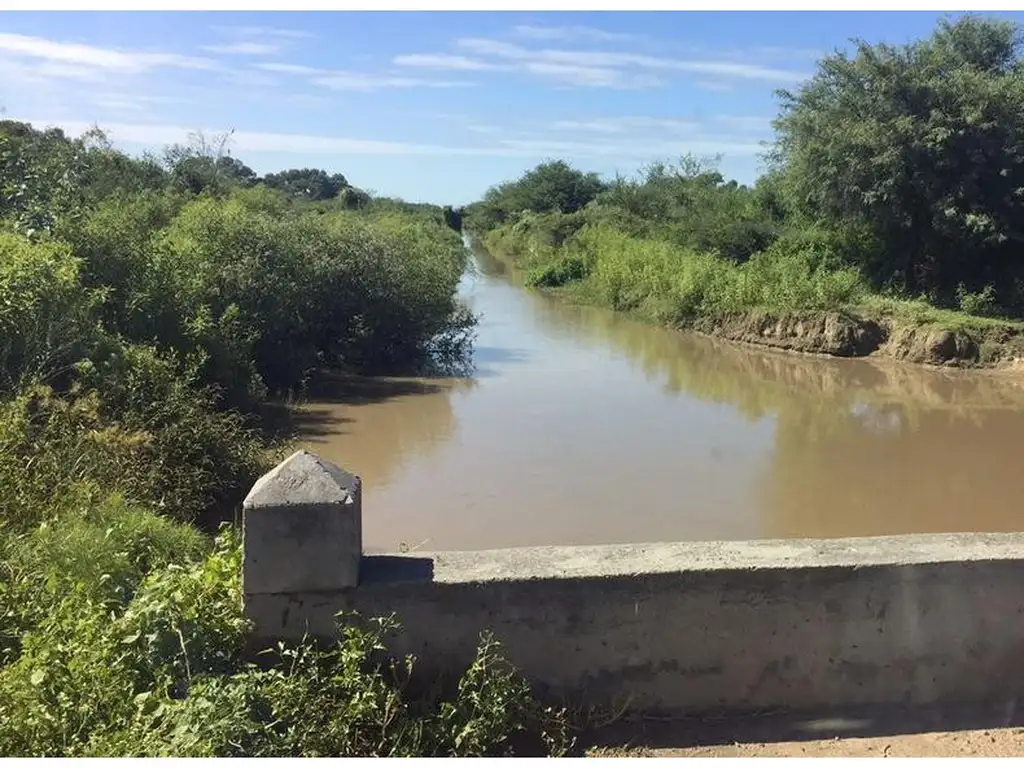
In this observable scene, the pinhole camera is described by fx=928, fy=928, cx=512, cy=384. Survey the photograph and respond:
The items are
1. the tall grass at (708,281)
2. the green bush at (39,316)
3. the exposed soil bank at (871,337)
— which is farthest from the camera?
the tall grass at (708,281)

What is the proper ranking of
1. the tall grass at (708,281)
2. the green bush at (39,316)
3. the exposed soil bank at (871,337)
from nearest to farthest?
1. the green bush at (39,316)
2. the exposed soil bank at (871,337)
3. the tall grass at (708,281)

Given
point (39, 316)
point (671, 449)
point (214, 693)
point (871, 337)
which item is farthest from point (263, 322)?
point (871, 337)

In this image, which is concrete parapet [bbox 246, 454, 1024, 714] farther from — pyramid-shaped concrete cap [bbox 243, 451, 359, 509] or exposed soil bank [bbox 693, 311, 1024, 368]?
exposed soil bank [bbox 693, 311, 1024, 368]

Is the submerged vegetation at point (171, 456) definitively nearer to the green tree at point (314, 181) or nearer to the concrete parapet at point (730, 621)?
the concrete parapet at point (730, 621)

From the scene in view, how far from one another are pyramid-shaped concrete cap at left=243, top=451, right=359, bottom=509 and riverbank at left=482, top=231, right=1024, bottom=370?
617 inches

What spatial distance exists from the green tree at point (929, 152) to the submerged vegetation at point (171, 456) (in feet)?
26.9

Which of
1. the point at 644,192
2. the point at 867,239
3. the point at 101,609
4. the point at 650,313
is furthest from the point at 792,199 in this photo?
the point at 101,609

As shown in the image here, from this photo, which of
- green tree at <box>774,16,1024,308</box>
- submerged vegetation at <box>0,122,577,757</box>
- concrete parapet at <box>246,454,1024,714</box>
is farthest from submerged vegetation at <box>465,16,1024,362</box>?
concrete parapet at <box>246,454,1024,714</box>

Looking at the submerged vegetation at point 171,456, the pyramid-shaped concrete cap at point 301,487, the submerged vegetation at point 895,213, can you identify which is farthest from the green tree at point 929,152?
the pyramid-shaped concrete cap at point 301,487

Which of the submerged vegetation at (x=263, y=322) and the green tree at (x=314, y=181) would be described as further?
the green tree at (x=314, y=181)

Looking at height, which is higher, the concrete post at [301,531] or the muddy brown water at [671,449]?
the concrete post at [301,531]

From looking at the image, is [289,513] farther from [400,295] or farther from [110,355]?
[400,295]

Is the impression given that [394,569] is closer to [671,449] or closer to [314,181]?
[671,449]

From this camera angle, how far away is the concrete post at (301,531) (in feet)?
11.1
